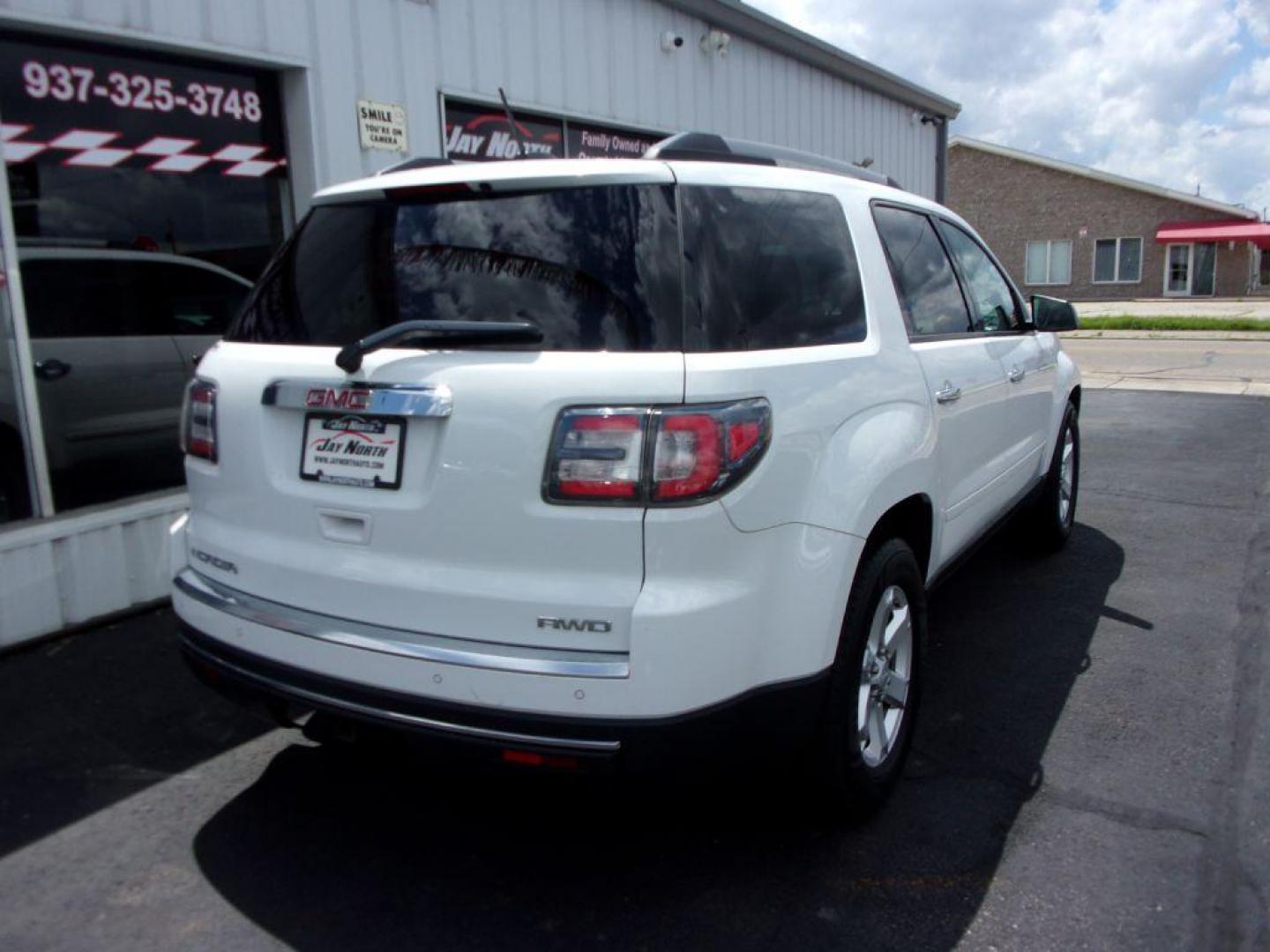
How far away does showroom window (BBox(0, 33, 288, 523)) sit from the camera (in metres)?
4.78

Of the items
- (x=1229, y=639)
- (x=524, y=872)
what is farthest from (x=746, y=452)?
(x=1229, y=639)

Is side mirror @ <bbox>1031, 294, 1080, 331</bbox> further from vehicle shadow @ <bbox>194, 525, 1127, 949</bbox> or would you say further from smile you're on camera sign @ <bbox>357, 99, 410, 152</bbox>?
smile you're on camera sign @ <bbox>357, 99, 410, 152</bbox>

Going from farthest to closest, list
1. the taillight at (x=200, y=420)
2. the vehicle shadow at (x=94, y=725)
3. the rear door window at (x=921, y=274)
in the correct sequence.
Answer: the rear door window at (x=921, y=274) < the vehicle shadow at (x=94, y=725) < the taillight at (x=200, y=420)

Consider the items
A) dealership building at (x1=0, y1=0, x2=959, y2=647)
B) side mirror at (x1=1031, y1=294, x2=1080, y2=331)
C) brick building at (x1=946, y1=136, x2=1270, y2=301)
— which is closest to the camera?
dealership building at (x1=0, y1=0, x2=959, y2=647)

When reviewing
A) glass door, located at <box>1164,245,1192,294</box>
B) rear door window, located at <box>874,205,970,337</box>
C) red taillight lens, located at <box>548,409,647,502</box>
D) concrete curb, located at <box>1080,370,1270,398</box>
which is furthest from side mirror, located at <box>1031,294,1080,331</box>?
glass door, located at <box>1164,245,1192,294</box>

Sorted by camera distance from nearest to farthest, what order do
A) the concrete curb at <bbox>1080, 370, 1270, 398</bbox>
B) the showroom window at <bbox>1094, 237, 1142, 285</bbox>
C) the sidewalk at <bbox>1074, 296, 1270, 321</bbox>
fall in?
the concrete curb at <bbox>1080, 370, 1270, 398</bbox>
the sidewalk at <bbox>1074, 296, 1270, 321</bbox>
the showroom window at <bbox>1094, 237, 1142, 285</bbox>

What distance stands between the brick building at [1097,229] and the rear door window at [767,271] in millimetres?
39048

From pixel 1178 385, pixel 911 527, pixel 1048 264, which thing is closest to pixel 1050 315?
pixel 911 527

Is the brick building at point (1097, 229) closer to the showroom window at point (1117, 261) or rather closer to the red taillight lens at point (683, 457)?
the showroom window at point (1117, 261)

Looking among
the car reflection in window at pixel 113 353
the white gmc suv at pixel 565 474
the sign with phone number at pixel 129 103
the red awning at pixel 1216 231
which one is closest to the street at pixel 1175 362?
the sign with phone number at pixel 129 103

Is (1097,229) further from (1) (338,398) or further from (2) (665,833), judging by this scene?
(1) (338,398)

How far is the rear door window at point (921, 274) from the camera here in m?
3.46

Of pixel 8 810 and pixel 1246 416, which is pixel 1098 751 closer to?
pixel 8 810

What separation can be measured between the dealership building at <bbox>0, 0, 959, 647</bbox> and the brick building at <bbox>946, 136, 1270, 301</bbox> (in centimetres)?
3643
